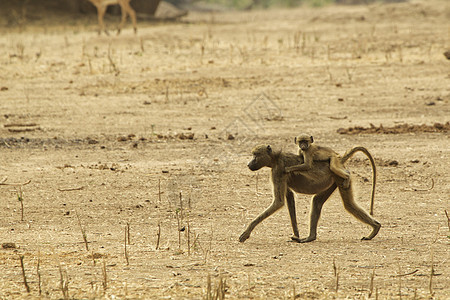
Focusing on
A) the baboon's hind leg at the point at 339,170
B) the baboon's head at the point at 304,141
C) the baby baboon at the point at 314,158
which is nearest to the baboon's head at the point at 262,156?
the baby baboon at the point at 314,158

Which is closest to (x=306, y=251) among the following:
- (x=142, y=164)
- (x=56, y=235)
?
(x=56, y=235)

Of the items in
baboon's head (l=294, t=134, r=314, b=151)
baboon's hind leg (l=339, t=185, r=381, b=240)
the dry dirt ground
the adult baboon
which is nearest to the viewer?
the dry dirt ground

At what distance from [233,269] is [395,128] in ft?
22.2

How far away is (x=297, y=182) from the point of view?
22.5 feet

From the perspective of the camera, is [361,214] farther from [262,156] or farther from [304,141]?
[262,156]

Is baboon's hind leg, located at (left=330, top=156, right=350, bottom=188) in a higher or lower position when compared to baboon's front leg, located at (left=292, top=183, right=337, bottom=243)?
higher

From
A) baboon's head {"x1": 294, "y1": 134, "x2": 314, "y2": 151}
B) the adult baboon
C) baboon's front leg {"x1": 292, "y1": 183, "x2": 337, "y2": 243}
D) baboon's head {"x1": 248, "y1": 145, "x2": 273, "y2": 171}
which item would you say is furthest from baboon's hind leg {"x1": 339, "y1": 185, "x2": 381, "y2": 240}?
baboon's head {"x1": 248, "y1": 145, "x2": 273, "y2": 171}

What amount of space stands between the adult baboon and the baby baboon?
0.05 m

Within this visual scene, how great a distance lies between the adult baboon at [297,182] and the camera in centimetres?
674

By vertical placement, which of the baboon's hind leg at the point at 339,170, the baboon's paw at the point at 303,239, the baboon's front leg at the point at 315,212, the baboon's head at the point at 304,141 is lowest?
the baboon's paw at the point at 303,239

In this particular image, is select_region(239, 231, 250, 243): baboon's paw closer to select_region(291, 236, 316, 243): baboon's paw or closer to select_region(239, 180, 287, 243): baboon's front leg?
select_region(239, 180, 287, 243): baboon's front leg

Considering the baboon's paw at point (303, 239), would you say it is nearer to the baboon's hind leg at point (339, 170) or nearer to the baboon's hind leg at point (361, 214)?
the baboon's hind leg at point (361, 214)

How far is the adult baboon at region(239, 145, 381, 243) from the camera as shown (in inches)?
265

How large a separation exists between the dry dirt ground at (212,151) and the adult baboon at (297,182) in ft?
0.60
